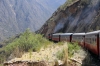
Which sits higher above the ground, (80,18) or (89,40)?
(80,18)

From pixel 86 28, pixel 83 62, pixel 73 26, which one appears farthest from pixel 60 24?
pixel 83 62

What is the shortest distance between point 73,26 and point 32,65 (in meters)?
47.9

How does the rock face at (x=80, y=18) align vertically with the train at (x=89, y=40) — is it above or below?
above

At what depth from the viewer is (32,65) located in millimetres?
12109

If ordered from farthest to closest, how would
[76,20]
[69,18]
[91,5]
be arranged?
[69,18]
[76,20]
[91,5]

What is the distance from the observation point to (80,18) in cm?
5625

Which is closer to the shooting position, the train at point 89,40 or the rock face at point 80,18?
the train at point 89,40

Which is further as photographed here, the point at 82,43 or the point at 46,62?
the point at 82,43

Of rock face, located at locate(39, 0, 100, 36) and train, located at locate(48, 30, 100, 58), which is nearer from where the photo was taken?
train, located at locate(48, 30, 100, 58)

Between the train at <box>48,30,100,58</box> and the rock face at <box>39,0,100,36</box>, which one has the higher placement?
the rock face at <box>39,0,100,36</box>

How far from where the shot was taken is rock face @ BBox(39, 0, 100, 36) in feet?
160

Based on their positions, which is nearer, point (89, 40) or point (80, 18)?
point (89, 40)

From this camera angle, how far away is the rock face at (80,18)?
160ft

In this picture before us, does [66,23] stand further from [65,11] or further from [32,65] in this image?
[32,65]
